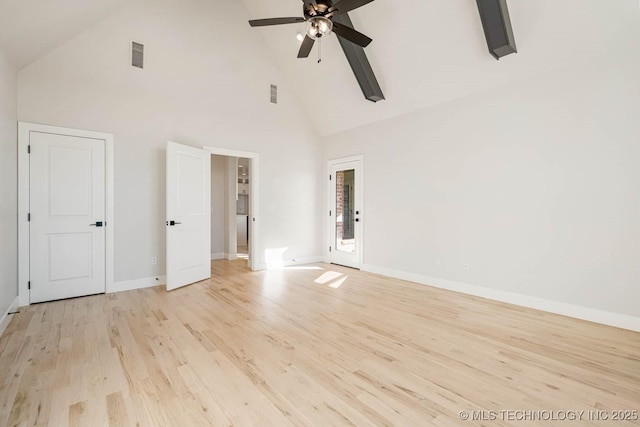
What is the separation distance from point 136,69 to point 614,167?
20.0ft

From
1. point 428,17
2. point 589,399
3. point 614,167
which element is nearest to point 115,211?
point 428,17

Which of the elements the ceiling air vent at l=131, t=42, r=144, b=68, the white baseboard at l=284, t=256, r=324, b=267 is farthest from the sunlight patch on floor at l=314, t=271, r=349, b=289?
the ceiling air vent at l=131, t=42, r=144, b=68

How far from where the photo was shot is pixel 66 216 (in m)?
3.79

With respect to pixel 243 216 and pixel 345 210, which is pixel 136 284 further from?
pixel 243 216

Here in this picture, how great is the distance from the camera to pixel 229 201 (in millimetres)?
6879

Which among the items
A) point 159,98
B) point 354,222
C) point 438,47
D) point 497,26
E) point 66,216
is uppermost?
point 438,47

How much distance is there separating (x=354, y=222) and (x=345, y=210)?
38 centimetres

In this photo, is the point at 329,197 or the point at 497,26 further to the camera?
the point at 329,197

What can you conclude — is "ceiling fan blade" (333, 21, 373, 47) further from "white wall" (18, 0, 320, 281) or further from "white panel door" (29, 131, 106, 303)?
"white panel door" (29, 131, 106, 303)

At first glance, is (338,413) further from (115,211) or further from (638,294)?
(115,211)

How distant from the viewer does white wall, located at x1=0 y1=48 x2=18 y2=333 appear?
2916 millimetres

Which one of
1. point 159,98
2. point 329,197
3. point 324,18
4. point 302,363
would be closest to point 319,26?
point 324,18

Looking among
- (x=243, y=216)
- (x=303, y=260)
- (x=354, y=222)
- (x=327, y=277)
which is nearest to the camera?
(x=327, y=277)

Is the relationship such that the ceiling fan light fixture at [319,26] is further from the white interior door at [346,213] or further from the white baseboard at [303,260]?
the white baseboard at [303,260]
